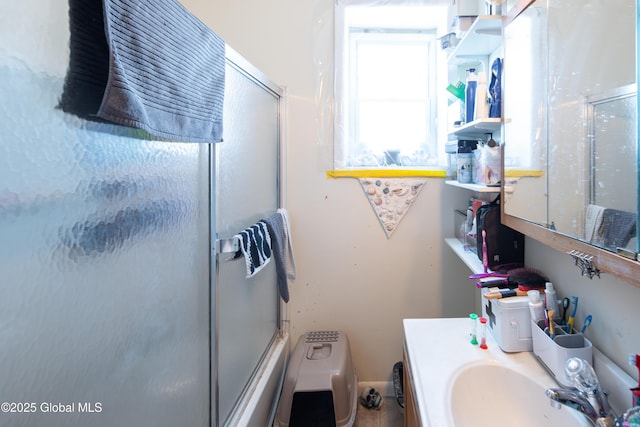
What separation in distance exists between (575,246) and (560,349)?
0.26 meters

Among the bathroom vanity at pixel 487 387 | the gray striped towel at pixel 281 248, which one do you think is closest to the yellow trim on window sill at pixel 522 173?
the bathroom vanity at pixel 487 387

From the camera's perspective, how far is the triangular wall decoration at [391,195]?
1651 millimetres

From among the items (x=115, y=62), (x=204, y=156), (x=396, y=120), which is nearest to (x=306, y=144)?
(x=396, y=120)

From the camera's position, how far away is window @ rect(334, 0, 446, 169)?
5.64ft

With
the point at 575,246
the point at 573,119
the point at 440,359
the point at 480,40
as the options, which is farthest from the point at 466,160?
the point at 440,359

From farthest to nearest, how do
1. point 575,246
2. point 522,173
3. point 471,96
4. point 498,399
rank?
point 471,96, point 522,173, point 498,399, point 575,246

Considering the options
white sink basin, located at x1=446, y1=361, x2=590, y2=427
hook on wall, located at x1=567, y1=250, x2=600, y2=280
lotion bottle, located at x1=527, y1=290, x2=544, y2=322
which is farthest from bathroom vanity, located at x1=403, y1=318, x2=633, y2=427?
hook on wall, located at x1=567, y1=250, x2=600, y2=280

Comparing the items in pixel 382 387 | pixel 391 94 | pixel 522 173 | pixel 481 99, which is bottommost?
pixel 382 387

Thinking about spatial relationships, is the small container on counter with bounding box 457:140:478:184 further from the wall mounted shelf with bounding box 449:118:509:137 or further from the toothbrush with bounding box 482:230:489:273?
the toothbrush with bounding box 482:230:489:273

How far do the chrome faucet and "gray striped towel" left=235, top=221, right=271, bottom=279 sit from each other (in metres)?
0.86

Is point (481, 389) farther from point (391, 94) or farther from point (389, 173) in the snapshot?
point (391, 94)

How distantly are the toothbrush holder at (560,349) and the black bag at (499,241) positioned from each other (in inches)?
12.6

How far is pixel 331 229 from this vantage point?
1.71 metres

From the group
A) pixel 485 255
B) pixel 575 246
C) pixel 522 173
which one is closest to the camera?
pixel 575 246
